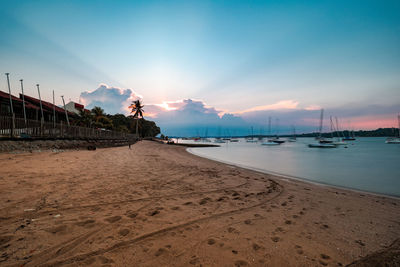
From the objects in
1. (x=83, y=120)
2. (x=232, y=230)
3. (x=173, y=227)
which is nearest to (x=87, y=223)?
(x=173, y=227)

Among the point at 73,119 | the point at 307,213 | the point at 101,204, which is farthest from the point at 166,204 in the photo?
the point at 73,119

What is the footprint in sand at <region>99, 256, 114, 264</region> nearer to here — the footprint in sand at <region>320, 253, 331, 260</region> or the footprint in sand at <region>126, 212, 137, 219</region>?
the footprint in sand at <region>126, 212, 137, 219</region>

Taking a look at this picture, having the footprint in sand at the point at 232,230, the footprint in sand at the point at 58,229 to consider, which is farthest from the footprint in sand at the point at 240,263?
the footprint in sand at the point at 58,229

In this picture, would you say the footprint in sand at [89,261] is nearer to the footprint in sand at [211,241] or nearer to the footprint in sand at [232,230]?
the footprint in sand at [211,241]

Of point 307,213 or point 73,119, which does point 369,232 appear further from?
point 73,119

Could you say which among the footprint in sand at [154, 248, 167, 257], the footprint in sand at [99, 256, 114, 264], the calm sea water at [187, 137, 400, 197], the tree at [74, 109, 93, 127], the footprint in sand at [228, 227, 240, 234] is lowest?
the calm sea water at [187, 137, 400, 197]

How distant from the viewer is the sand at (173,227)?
2730mm

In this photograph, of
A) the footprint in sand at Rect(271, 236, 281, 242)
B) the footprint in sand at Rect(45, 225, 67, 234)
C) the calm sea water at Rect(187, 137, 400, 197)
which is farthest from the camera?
the calm sea water at Rect(187, 137, 400, 197)

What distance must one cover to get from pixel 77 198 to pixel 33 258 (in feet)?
9.32

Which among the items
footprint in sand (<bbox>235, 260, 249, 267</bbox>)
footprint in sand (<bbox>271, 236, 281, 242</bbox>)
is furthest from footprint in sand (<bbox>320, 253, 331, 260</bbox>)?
footprint in sand (<bbox>235, 260, 249, 267</bbox>)

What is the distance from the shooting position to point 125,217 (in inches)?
158

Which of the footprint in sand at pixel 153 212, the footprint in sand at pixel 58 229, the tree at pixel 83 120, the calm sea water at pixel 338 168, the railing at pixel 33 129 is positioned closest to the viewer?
the footprint in sand at pixel 58 229

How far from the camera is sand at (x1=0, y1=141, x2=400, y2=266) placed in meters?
2.73

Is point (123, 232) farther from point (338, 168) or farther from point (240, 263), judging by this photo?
→ point (338, 168)
